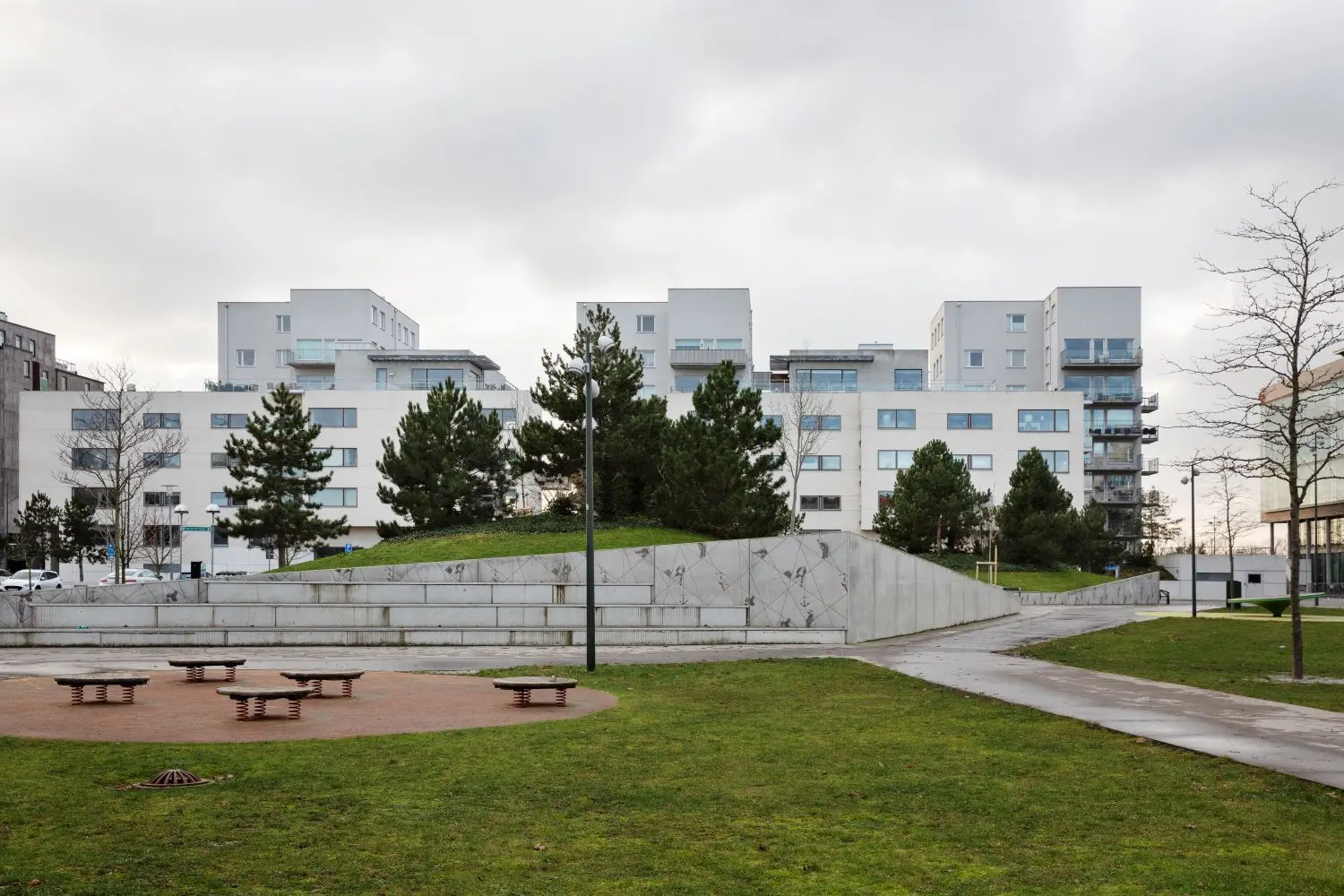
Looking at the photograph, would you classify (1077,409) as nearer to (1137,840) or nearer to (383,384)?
(383,384)

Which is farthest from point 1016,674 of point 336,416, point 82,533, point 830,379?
point 830,379

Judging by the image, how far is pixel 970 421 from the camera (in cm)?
7681

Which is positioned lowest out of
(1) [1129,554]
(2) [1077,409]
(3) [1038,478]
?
(1) [1129,554]

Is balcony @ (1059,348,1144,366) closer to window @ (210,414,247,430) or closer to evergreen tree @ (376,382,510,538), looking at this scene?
evergreen tree @ (376,382,510,538)

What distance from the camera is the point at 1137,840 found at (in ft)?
26.8

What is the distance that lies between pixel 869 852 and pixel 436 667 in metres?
16.8

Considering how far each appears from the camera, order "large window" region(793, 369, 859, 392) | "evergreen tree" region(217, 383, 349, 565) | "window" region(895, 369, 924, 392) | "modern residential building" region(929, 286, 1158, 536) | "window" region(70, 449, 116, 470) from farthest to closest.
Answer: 1. "modern residential building" region(929, 286, 1158, 536)
2. "window" region(895, 369, 924, 392)
3. "large window" region(793, 369, 859, 392)
4. "window" region(70, 449, 116, 470)
5. "evergreen tree" region(217, 383, 349, 565)

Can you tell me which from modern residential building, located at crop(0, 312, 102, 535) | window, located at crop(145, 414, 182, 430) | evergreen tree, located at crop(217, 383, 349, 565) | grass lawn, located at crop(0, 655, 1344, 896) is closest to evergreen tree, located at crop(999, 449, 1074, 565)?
evergreen tree, located at crop(217, 383, 349, 565)

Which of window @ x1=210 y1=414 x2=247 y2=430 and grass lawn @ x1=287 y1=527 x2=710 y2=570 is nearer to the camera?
grass lawn @ x1=287 y1=527 x2=710 y2=570

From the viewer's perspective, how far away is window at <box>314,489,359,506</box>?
76.3 meters

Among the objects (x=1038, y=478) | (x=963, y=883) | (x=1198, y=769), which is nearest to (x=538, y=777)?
(x=963, y=883)

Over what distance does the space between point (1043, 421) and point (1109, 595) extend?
1791 centimetres

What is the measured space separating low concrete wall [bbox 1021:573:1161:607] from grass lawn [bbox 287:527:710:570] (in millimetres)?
27811

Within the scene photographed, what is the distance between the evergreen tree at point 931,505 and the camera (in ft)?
196
